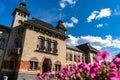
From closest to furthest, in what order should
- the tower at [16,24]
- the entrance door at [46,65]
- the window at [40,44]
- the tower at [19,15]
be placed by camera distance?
the tower at [16,24]
the window at [40,44]
the entrance door at [46,65]
the tower at [19,15]

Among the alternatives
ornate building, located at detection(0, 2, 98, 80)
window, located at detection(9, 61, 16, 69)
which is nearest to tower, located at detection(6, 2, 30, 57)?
ornate building, located at detection(0, 2, 98, 80)

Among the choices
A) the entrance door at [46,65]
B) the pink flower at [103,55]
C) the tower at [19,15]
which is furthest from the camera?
the tower at [19,15]

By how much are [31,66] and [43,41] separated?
18.7ft

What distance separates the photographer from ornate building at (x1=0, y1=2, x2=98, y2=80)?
75.5 ft

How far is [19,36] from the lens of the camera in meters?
26.4

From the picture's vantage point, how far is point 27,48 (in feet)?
77.5

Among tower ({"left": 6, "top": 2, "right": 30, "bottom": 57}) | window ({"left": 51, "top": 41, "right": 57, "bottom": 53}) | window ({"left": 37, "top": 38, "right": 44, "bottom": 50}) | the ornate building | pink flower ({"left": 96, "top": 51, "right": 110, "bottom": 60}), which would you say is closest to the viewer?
pink flower ({"left": 96, "top": 51, "right": 110, "bottom": 60})

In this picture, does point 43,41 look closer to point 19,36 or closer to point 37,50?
point 37,50

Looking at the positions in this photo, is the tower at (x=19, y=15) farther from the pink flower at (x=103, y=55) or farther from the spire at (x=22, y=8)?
the pink flower at (x=103, y=55)

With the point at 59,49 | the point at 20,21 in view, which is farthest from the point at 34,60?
the point at 20,21

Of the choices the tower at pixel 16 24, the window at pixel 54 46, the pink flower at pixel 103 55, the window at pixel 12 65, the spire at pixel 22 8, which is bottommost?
the window at pixel 12 65

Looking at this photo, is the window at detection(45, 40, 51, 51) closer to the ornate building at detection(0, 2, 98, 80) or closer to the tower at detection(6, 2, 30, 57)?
the ornate building at detection(0, 2, 98, 80)

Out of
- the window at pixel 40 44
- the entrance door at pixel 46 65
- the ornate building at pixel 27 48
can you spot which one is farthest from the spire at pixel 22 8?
the entrance door at pixel 46 65

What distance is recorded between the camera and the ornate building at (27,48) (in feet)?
75.5
